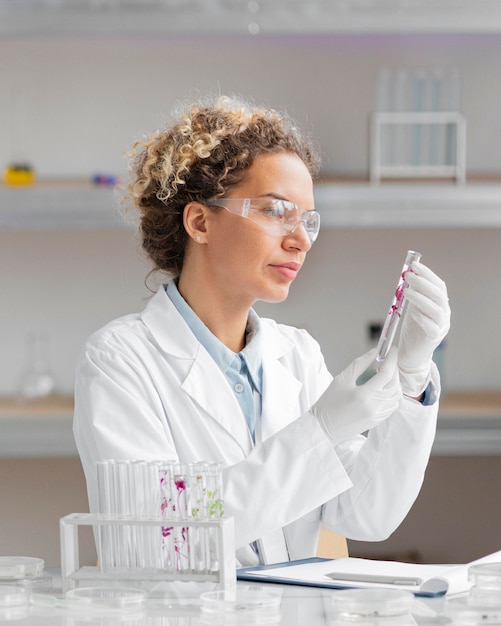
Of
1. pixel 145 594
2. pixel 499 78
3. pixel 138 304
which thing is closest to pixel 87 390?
pixel 145 594

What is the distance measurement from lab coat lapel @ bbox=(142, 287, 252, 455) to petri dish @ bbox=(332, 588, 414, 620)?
611mm

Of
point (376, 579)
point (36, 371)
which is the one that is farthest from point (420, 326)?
point (36, 371)

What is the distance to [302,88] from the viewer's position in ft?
10.7

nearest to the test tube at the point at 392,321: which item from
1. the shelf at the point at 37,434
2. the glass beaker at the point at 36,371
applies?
the shelf at the point at 37,434

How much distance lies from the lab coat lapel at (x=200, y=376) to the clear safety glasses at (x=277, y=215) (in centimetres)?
23

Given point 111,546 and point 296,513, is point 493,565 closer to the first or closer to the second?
point 296,513

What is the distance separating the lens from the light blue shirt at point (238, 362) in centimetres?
174

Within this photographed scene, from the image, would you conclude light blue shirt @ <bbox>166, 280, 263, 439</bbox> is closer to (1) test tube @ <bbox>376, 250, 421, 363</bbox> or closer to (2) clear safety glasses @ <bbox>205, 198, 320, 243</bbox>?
(2) clear safety glasses @ <bbox>205, 198, 320, 243</bbox>

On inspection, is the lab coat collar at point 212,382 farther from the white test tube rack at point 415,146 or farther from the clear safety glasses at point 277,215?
the white test tube rack at point 415,146

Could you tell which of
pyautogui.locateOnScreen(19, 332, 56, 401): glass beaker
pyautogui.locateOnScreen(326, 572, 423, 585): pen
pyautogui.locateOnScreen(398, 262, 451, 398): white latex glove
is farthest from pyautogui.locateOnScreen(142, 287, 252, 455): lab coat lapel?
pyautogui.locateOnScreen(19, 332, 56, 401): glass beaker

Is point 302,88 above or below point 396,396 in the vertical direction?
above

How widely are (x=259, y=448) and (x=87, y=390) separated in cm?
31

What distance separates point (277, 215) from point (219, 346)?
→ 0.26 m

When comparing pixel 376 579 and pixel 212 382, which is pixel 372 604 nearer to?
pixel 376 579
